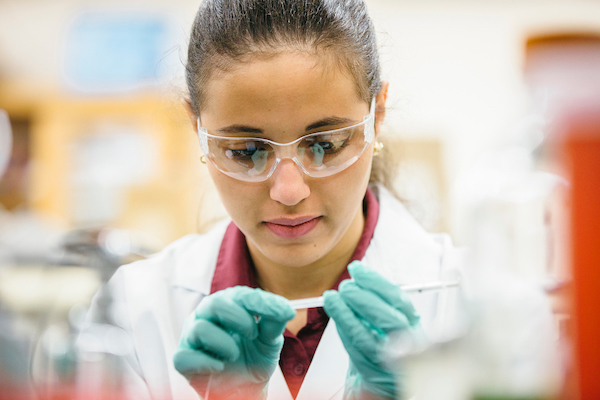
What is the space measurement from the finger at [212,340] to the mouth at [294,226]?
0.91ft

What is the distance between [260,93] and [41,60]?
3.55 meters

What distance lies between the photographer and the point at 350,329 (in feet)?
3.34

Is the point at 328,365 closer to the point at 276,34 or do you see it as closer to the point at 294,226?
the point at 294,226

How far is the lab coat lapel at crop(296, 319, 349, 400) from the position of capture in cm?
120

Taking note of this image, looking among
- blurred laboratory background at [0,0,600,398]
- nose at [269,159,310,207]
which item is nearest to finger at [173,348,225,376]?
nose at [269,159,310,207]

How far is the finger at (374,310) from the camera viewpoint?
0.99 m

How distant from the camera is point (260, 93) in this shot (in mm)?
1078

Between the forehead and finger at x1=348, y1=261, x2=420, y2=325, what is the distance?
1.13ft

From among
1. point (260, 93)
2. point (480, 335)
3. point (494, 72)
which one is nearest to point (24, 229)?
point (260, 93)

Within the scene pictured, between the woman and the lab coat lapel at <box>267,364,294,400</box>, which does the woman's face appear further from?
the lab coat lapel at <box>267,364,294,400</box>

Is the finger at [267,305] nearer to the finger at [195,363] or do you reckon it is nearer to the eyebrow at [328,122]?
the finger at [195,363]

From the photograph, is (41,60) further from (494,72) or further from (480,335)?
(480,335)

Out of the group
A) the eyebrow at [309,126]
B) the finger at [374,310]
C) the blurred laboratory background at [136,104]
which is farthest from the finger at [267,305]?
the blurred laboratory background at [136,104]

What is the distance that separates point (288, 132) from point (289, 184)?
11cm
